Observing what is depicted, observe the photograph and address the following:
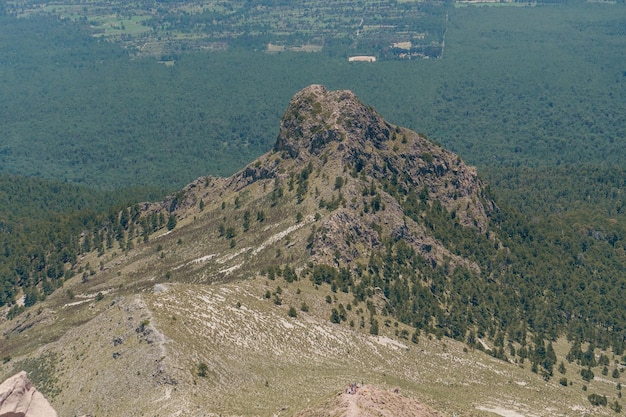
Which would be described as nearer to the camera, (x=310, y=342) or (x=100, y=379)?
(x=100, y=379)

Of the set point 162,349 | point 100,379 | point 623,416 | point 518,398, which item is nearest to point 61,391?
point 100,379

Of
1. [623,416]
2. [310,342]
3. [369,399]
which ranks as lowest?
[623,416]

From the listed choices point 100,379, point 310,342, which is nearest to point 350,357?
point 310,342

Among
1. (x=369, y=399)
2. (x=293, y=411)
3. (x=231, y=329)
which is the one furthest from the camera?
(x=231, y=329)

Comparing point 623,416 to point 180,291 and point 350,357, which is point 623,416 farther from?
point 180,291

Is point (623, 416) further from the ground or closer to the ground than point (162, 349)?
closer to the ground

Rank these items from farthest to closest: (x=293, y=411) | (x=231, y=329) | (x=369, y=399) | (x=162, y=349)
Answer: (x=231, y=329), (x=162, y=349), (x=293, y=411), (x=369, y=399)
